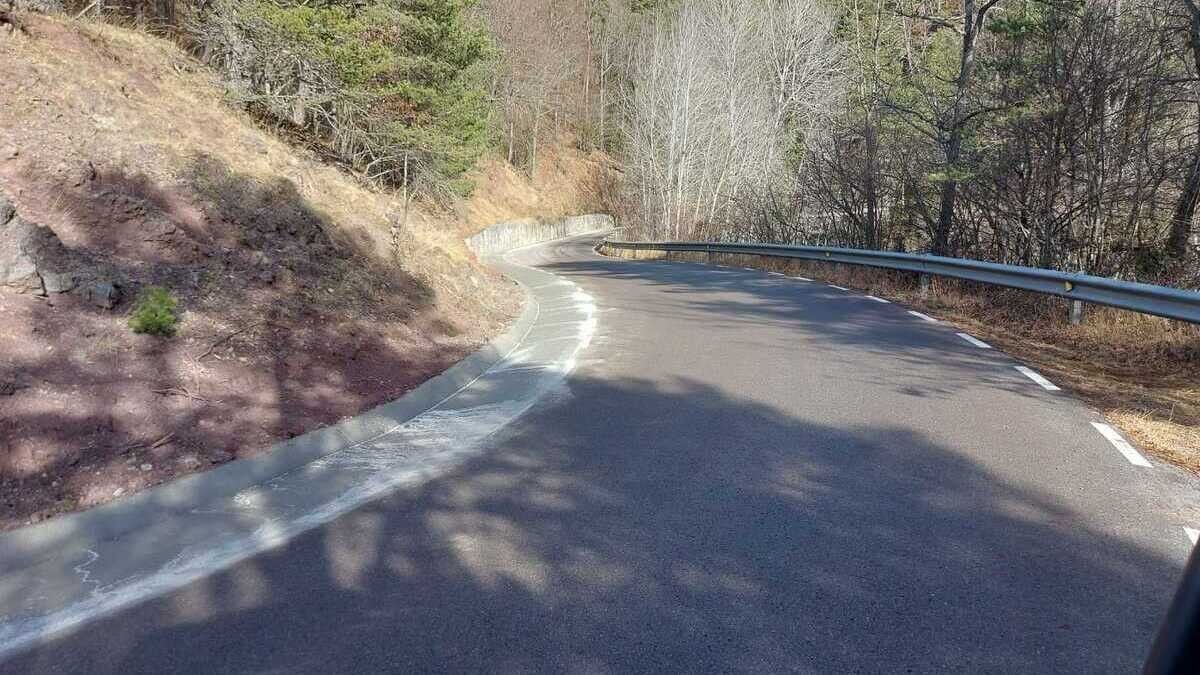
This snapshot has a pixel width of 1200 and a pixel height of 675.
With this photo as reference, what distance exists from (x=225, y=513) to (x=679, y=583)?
256cm

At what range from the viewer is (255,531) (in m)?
4.18

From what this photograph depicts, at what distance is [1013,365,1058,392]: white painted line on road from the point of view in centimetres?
724

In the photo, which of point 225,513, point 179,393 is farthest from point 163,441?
point 225,513

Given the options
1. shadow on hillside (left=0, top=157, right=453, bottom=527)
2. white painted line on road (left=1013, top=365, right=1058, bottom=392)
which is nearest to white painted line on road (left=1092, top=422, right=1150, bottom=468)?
white painted line on road (left=1013, top=365, right=1058, bottom=392)

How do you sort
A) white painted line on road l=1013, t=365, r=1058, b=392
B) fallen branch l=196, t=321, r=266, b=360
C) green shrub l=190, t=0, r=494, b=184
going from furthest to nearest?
green shrub l=190, t=0, r=494, b=184 < white painted line on road l=1013, t=365, r=1058, b=392 < fallen branch l=196, t=321, r=266, b=360

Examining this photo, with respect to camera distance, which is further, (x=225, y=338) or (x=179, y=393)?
(x=225, y=338)

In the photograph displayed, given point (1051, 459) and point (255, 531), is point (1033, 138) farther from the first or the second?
point (255, 531)

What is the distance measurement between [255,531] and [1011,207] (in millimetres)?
13470

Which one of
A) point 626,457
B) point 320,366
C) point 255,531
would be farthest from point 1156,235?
point 255,531

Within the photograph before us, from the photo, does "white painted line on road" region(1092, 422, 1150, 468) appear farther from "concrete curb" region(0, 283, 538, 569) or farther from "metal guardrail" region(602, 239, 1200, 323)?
"concrete curb" region(0, 283, 538, 569)

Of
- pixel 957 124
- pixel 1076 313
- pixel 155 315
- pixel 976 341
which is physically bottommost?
pixel 976 341

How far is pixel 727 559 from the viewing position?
12.4 ft

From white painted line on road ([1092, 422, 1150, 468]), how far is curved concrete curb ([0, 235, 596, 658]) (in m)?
4.29

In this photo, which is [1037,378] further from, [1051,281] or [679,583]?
[679,583]
